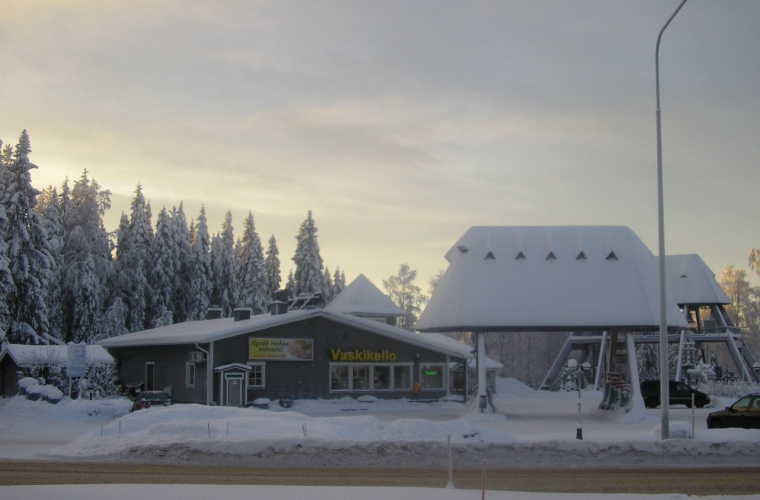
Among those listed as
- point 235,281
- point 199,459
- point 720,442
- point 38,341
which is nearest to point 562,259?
point 720,442

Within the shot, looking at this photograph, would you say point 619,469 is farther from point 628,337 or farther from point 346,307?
point 346,307

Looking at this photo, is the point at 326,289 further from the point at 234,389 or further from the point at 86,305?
the point at 234,389

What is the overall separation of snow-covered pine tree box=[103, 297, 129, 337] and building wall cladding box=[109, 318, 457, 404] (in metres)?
21.7

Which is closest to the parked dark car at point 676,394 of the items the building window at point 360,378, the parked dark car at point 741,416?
the building window at point 360,378

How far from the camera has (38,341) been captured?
5069 centimetres

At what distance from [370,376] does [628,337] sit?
1364 centimetres

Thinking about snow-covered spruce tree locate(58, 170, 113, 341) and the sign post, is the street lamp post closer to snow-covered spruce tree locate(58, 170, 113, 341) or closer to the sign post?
the sign post

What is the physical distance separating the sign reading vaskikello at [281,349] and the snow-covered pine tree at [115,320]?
28852mm

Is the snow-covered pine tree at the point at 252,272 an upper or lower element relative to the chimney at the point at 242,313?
upper

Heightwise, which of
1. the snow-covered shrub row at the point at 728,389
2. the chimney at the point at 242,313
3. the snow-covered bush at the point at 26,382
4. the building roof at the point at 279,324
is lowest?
the snow-covered shrub row at the point at 728,389

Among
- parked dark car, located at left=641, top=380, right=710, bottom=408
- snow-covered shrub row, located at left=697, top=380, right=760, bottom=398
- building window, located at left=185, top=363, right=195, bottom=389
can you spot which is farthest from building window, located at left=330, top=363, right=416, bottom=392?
snow-covered shrub row, located at left=697, top=380, right=760, bottom=398

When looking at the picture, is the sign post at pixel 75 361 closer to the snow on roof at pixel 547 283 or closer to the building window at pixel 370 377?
the building window at pixel 370 377

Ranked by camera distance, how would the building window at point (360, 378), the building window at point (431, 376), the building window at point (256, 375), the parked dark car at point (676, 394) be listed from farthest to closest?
the building window at point (431, 376)
the parked dark car at point (676, 394)
the building window at point (360, 378)
the building window at point (256, 375)

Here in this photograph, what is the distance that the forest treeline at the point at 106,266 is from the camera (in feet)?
166
